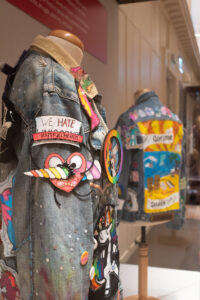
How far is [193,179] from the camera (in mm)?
3447

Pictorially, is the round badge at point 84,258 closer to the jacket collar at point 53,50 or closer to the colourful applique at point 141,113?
the jacket collar at point 53,50

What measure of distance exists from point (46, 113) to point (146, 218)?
1406 millimetres

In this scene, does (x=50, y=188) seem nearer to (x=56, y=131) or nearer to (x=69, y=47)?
(x=56, y=131)

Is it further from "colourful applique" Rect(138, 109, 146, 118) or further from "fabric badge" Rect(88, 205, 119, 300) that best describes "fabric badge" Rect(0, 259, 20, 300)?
"colourful applique" Rect(138, 109, 146, 118)

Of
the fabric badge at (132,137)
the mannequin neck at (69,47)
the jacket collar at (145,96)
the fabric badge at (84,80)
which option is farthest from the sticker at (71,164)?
the jacket collar at (145,96)

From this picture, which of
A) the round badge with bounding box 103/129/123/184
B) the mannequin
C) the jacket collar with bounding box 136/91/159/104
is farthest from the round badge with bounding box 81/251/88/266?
the jacket collar with bounding box 136/91/159/104

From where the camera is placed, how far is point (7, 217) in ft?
3.29

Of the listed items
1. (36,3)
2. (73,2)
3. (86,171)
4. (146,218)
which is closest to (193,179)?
(146,218)

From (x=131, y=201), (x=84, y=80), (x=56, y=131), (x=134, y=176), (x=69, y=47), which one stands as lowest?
(x=131, y=201)

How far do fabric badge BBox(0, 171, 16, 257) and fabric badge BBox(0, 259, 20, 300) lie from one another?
0.15ft

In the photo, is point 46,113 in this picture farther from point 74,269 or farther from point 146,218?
point 146,218

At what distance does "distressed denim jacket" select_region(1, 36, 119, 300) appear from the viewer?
0.89m

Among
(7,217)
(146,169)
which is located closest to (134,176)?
(146,169)

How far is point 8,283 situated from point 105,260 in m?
0.29
